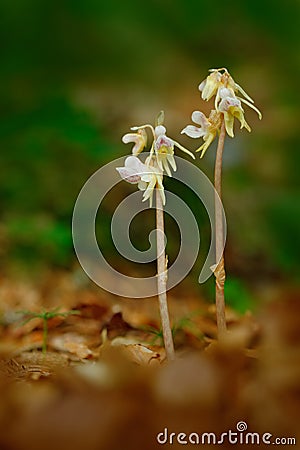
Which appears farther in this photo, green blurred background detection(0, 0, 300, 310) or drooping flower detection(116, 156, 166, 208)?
green blurred background detection(0, 0, 300, 310)

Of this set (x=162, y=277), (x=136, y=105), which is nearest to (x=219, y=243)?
(x=162, y=277)

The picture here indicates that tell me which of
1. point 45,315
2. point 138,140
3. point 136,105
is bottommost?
point 45,315

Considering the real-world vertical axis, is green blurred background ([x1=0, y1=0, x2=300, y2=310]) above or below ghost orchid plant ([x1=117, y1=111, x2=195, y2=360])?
above

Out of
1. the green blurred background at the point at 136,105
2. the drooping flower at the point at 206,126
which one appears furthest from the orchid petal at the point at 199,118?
the green blurred background at the point at 136,105

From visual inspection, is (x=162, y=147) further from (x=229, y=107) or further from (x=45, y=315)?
(x=45, y=315)

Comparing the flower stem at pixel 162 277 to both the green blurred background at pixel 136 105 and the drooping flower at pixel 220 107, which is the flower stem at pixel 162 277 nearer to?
the drooping flower at pixel 220 107

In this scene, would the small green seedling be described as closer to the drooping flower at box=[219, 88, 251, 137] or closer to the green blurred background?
the green blurred background

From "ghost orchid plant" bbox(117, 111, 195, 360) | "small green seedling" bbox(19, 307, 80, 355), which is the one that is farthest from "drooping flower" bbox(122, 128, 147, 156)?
"small green seedling" bbox(19, 307, 80, 355)

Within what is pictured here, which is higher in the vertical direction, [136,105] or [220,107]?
[136,105]

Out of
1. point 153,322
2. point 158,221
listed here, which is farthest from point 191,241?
point 158,221
